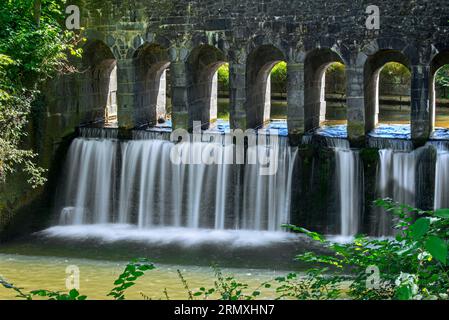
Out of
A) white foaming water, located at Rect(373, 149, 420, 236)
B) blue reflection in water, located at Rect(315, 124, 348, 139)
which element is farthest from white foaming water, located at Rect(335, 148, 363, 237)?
blue reflection in water, located at Rect(315, 124, 348, 139)

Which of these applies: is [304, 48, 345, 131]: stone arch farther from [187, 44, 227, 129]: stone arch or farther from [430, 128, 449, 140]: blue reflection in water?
[430, 128, 449, 140]: blue reflection in water

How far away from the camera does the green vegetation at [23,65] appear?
1725 centimetres

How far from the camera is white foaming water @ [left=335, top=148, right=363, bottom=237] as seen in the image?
17.5 metres

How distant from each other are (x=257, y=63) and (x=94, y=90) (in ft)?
13.9

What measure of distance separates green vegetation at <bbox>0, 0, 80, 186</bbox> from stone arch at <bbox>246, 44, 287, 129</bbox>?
12.2 ft

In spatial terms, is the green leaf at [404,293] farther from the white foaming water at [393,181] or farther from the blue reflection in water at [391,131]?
the blue reflection in water at [391,131]

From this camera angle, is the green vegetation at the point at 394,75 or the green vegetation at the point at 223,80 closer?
the green vegetation at the point at 394,75

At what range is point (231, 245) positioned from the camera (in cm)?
1708

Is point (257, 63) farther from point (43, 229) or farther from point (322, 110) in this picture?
point (43, 229)

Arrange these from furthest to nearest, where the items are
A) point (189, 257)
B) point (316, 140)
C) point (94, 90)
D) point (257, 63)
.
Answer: point (94, 90), point (257, 63), point (316, 140), point (189, 257)

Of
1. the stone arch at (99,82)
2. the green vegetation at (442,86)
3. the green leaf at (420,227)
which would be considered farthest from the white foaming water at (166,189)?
the green leaf at (420,227)

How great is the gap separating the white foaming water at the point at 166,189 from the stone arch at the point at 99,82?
5.41 ft
